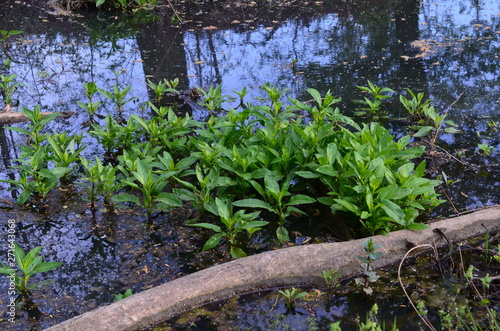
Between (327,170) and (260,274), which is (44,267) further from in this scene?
(327,170)

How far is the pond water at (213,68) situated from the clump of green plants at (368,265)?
1095mm

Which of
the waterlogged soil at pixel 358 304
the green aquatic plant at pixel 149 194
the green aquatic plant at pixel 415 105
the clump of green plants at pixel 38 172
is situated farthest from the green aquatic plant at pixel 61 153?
the green aquatic plant at pixel 415 105

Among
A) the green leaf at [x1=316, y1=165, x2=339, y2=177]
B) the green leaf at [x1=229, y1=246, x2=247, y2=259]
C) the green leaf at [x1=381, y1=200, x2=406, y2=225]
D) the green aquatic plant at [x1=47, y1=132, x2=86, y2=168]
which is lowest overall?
the green leaf at [x1=229, y1=246, x2=247, y2=259]

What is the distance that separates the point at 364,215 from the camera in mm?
3375

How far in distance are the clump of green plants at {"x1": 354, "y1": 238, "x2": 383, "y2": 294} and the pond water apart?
1095mm

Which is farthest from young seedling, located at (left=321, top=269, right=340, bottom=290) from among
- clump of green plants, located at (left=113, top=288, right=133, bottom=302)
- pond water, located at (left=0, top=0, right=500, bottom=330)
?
clump of green plants, located at (left=113, top=288, right=133, bottom=302)

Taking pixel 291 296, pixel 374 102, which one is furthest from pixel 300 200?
pixel 374 102

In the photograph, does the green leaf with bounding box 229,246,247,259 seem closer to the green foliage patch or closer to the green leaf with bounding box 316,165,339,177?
the green foliage patch

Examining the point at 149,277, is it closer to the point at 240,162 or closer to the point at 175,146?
the point at 240,162

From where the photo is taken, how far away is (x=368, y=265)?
3100 mm

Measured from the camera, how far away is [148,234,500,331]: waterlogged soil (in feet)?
9.53

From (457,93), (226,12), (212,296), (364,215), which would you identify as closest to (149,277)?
(212,296)

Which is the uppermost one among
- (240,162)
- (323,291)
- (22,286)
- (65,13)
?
(65,13)

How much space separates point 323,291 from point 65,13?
903 cm
